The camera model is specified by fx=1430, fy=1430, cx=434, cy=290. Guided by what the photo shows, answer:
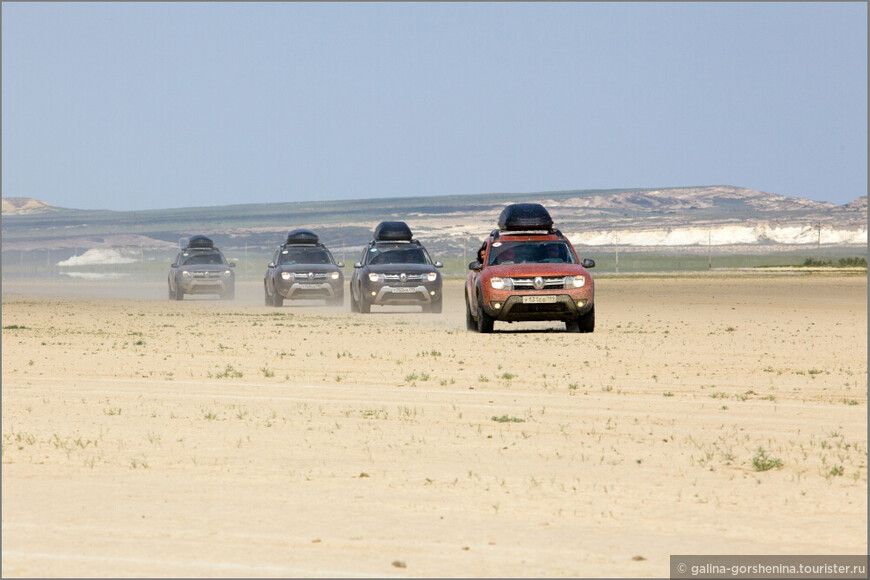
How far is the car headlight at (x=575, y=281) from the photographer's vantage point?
25.8 m

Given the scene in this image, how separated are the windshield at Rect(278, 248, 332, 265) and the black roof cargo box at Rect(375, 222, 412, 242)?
120 inches

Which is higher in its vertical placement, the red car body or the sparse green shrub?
the red car body

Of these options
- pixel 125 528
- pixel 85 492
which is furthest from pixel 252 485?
pixel 125 528

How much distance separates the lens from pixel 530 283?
84.7 ft

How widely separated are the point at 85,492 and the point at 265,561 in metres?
2.87

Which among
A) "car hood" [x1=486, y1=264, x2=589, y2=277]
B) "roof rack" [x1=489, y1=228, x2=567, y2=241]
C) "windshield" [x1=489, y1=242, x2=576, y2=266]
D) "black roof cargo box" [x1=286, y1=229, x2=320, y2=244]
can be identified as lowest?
"car hood" [x1=486, y1=264, x2=589, y2=277]

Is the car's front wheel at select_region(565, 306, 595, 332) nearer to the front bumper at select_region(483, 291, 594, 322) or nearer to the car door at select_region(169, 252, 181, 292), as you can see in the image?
the front bumper at select_region(483, 291, 594, 322)

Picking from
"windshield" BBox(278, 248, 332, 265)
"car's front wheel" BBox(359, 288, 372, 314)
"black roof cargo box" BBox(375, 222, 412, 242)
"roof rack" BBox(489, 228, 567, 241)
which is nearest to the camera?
"roof rack" BBox(489, 228, 567, 241)

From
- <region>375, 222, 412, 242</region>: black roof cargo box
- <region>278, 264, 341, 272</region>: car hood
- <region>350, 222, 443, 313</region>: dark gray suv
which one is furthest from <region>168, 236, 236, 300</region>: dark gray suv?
<region>350, 222, 443, 313</region>: dark gray suv

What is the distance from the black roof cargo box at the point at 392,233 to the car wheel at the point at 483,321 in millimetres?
9526

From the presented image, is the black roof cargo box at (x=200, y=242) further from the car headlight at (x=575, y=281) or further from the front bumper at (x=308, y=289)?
the car headlight at (x=575, y=281)

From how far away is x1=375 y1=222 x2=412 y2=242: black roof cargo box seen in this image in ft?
120

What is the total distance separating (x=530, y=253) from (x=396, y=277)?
748cm

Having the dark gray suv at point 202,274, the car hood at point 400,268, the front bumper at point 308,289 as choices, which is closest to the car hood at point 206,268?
the dark gray suv at point 202,274
